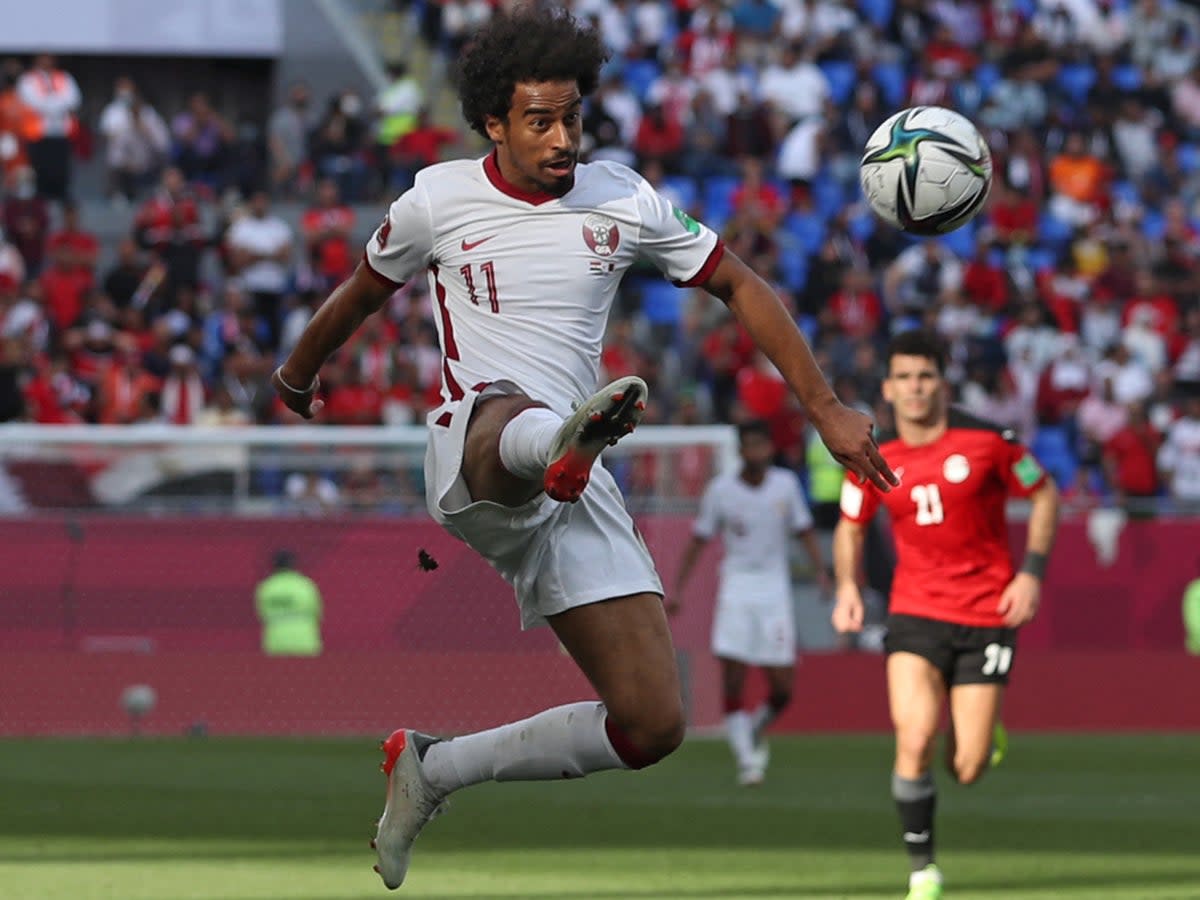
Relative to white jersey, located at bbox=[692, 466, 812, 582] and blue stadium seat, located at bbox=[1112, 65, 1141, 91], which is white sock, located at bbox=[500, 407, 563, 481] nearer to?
white jersey, located at bbox=[692, 466, 812, 582]

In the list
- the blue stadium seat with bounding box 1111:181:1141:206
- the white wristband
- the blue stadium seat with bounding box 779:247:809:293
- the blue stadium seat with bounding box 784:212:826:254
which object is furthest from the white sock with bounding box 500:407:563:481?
the blue stadium seat with bounding box 1111:181:1141:206

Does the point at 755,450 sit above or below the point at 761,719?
above

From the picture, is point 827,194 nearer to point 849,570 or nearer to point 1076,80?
point 1076,80

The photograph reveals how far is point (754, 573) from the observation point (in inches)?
607

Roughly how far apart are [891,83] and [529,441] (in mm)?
→ 21160

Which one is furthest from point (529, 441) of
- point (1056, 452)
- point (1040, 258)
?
point (1040, 258)

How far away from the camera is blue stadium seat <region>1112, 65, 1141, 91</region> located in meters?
28.1

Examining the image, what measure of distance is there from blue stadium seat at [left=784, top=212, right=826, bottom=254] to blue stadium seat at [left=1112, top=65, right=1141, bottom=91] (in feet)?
18.3

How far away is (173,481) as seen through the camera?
17.7 metres

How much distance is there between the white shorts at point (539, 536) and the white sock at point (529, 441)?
22 cm

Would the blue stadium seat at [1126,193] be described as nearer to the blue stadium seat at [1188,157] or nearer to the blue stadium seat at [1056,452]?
the blue stadium seat at [1188,157]

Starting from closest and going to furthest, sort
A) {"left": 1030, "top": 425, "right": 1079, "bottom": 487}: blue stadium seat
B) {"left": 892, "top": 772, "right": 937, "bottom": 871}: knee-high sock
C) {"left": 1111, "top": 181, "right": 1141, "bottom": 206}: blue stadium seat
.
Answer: {"left": 892, "top": 772, "right": 937, "bottom": 871}: knee-high sock → {"left": 1030, "top": 425, "right": 1079, "bottom": 487}: blue stadium seat → {"left": 1111, "top": 181, "right": 1141, "bottom": 206}: blue stadium seat

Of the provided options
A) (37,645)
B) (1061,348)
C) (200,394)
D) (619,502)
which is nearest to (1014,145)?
(1061,348)

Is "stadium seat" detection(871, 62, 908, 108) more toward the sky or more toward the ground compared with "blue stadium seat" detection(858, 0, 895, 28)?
more toward the ground
